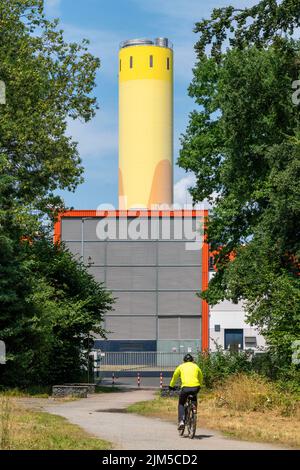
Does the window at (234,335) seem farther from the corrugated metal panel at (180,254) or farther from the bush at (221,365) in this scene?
the bush at (221,365)

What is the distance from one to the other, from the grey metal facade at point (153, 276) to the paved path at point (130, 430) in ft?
155

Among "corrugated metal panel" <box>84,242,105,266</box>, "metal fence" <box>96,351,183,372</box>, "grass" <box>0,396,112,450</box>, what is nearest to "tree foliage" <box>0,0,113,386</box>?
"grass" <box>0,396,112,450</box>

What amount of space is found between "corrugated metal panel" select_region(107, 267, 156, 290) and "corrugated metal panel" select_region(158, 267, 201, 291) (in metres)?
0.79

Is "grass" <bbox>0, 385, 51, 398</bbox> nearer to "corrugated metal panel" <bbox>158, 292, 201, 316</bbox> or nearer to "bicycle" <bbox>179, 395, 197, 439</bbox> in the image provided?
"bicycle" <bbox>179, 395, 197, 439</bbox>

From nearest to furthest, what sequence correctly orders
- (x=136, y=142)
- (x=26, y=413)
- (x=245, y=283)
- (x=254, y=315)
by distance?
(x=26, y=413) → (x=254, y=315) → (x=245, y=283) → (x=136, y=142)

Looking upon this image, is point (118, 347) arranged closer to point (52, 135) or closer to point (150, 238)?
point (150, 238)

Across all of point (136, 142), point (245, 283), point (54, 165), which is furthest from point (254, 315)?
point (136, 142)

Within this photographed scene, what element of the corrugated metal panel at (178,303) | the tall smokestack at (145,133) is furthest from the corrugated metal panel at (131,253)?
the tall smokestack at (145,133)

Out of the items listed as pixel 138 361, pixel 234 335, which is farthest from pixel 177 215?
pixel 138 361

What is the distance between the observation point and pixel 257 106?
30781 millimetres

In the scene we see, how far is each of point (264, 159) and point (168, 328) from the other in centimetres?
4470

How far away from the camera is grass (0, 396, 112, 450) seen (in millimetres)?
15234

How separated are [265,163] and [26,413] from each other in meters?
15.3

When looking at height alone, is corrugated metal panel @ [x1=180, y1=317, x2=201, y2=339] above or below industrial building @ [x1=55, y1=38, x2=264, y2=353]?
below
